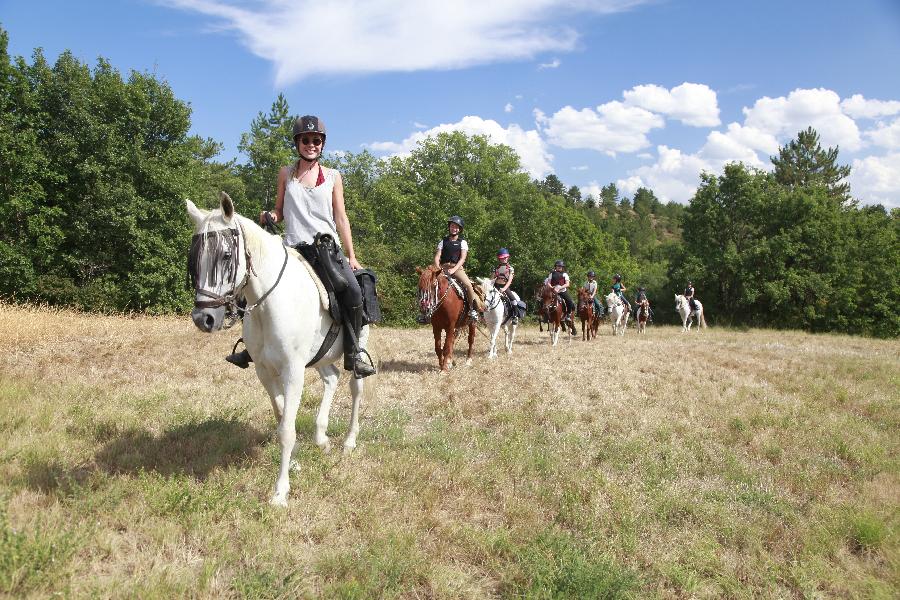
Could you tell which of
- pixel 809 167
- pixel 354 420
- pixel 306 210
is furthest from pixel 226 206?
pixel 809 167

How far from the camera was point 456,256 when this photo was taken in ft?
37.6

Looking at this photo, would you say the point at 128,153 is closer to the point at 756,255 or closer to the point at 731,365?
the point at 731,365

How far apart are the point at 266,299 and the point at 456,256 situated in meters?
7.45

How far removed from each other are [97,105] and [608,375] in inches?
1138

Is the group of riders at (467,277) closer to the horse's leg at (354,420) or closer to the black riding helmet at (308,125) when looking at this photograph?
the horse's leg at (354,420)

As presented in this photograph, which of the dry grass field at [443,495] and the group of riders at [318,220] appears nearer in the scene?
the dry grass field at [443,495]

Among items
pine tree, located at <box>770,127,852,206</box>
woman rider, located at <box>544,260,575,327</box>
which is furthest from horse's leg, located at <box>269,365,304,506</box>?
pine tree, located at <box>770,127,852,206</box>

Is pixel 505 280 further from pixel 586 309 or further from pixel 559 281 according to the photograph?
pixel 586 309

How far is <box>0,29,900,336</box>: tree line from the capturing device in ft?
81.3

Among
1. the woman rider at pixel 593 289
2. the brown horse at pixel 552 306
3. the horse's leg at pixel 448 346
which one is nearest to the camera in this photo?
the horse's leg at pixel 448 346

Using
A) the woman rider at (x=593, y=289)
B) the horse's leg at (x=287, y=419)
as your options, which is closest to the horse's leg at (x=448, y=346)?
the horse's leg at (x=287, y=419)

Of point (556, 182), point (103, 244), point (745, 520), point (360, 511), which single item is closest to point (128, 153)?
point (103, 244)

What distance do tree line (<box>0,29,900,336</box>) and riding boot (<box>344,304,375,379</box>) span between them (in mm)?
23145

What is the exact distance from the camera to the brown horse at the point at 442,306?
10797mm
